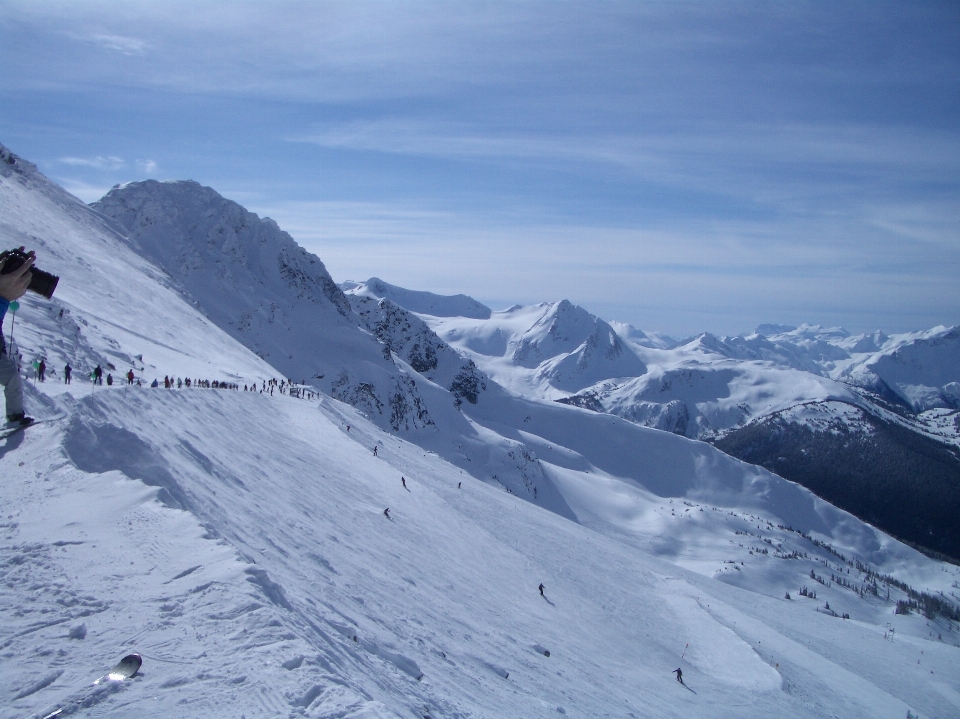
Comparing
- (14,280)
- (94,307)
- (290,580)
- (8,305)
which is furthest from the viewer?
(94,307)

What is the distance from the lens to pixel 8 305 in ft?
43.9

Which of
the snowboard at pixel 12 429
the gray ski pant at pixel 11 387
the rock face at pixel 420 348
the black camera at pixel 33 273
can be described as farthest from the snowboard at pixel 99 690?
the rock face at pixel 420 348

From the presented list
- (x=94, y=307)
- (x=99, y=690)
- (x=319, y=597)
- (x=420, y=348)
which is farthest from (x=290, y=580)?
(x=420, y=348)

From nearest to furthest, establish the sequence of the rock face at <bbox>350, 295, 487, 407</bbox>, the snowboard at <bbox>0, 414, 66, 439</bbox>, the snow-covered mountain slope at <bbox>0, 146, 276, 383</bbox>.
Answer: the snowboard at <bbox>0, 414, 66, 439</bbox> < the snow-covered mountain slope at <bbox>0, 146, 276, 383</bbox> < the rock face at <bbox>350, 295, 487, 407</bbox>

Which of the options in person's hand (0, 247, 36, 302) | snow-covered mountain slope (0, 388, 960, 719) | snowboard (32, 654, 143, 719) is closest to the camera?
snowboard (32, 654, 143, 719)

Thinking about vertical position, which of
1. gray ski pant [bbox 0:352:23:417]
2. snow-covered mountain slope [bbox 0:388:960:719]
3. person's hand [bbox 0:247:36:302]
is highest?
person's hand [bbox 0:247:36:302]

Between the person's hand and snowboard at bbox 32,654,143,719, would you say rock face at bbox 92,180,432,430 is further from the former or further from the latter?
snowboard at bbox 32,654,143,719

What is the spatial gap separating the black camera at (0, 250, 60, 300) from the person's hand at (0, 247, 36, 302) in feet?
0.20

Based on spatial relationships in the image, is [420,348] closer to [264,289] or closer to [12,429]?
[264,289]

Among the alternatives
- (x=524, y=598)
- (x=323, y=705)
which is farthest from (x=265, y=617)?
(x=524, y=598)

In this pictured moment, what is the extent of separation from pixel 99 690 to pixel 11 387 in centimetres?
1002

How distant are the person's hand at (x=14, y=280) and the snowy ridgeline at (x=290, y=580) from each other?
3.14 meters

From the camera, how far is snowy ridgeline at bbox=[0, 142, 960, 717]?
7930mm

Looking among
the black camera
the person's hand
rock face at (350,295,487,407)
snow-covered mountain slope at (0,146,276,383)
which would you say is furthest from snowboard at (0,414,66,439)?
rock face at (350,295,487,407)
